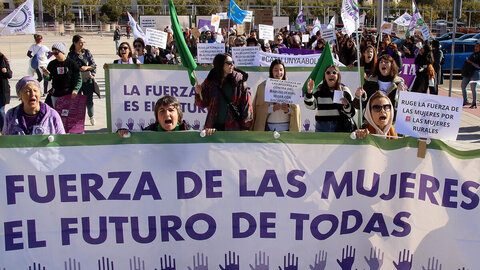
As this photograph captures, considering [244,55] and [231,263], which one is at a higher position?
[244,55]

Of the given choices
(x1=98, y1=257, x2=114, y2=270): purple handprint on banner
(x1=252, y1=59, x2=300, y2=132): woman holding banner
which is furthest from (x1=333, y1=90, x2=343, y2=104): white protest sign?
(x1=98, y1=257, x2=114, y2=270): purple handprint on banner

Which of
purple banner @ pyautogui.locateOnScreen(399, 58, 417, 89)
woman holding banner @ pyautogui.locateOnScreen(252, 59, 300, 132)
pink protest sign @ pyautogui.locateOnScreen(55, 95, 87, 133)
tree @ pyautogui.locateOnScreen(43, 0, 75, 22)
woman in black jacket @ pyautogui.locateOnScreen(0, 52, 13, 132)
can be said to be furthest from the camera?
tree @ pyautogui.locateOnScreen(43, 0, 75, 22)

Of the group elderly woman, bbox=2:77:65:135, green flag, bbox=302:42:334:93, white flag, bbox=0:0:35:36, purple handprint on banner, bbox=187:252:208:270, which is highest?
white flag, bbox=0:0:35:36

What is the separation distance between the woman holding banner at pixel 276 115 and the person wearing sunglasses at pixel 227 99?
1.09 feet

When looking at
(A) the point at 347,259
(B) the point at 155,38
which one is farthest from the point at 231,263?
(B) the point at 155,38

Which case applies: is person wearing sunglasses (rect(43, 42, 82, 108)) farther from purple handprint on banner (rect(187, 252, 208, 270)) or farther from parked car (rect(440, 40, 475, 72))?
parked car (rect(440, 40, 475, 72))

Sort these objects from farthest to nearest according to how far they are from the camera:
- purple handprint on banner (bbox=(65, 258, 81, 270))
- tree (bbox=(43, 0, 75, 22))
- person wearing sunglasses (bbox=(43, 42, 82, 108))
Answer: tree (bbox=(43, 0, 75, 22))
person wearing sunglasses (bbox=(43, 42, 82, 108))
purple handprint on banner (bbox=(65, 258, 81, 270))

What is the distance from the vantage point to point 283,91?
16.9 feet

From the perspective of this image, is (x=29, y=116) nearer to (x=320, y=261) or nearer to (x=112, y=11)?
(x=320, y=261)

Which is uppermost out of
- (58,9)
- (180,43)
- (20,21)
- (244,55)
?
(58,9)

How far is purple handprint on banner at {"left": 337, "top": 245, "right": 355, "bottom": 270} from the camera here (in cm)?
353

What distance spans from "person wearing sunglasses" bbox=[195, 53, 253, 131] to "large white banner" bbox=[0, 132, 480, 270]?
1708mm

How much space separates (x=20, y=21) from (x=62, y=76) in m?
1.04

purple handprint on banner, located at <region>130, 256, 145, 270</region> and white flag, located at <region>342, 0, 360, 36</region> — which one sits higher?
white flag, located at <region>342, 0, 360, 36</region>
